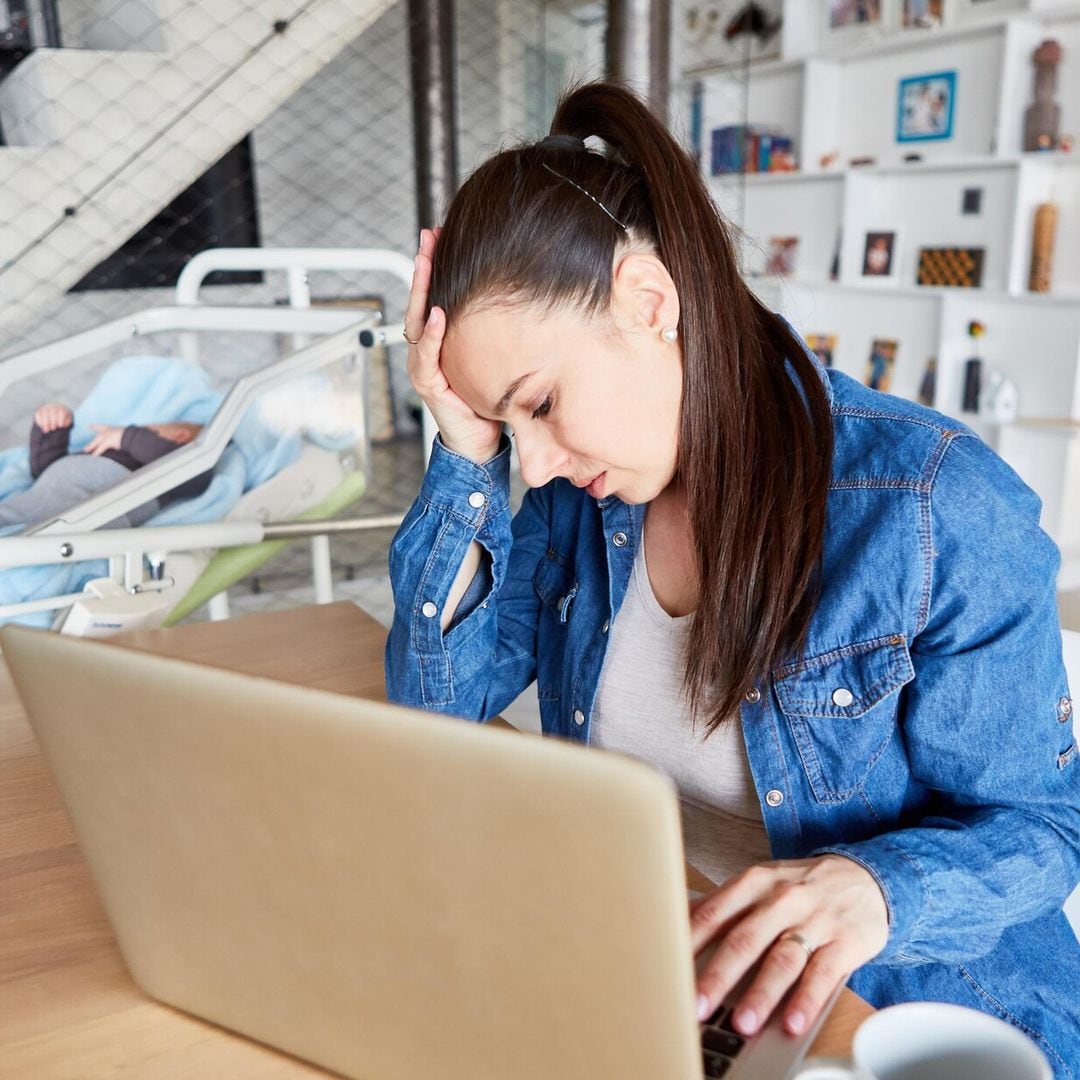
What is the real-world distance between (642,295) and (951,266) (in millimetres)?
3053

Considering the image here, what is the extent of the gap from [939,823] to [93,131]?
2601 millimetres

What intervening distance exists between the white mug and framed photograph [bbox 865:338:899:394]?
11.6ft

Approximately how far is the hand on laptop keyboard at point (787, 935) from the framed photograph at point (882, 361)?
11.1 ft

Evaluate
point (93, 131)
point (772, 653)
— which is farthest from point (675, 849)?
point (93, 131)

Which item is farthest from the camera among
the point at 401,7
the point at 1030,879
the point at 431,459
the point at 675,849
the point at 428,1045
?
the point at 401,7

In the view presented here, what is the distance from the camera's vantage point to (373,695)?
100 cm

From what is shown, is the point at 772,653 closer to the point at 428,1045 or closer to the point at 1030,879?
the point at 1030,879

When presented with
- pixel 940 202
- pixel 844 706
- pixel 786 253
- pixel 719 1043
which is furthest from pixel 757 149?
pixel 719 1043

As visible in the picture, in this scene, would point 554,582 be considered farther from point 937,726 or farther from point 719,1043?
point 719,1043

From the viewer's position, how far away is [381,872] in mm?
414

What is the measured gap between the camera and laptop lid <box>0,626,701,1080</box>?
1.19 feet

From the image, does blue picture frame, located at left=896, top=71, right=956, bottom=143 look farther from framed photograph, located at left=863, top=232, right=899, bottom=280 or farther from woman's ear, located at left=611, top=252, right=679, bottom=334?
woman's ear, located at left=611, top=252, right=679, bottom=334

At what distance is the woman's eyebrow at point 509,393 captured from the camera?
2.51 feet

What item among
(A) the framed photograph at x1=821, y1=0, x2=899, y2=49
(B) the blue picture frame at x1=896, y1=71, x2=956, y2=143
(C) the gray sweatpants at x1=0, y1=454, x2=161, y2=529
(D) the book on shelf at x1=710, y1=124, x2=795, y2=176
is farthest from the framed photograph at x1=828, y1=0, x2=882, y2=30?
(C) the gray sweatpants at x1=0, y1=454, x2=161, y2=529
